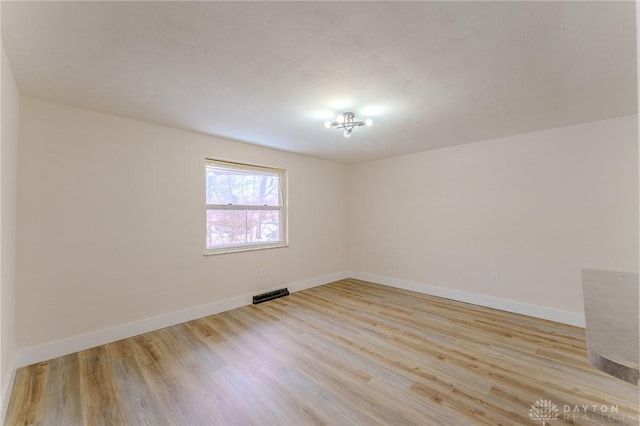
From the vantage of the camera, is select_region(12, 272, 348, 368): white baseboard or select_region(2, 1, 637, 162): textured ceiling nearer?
select_region(2, 1, 637, 162): textured ceiling

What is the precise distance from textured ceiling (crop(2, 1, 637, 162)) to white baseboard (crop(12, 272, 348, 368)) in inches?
83.0

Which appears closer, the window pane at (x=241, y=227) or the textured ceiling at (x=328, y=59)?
the textured ceiling at (x=328, y=59)

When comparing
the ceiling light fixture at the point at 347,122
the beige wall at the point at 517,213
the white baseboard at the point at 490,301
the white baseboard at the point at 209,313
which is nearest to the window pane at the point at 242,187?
the white baseboard at the point at 209,313

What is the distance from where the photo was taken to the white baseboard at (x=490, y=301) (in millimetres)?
2955

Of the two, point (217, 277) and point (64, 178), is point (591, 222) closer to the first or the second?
point (217, 277)

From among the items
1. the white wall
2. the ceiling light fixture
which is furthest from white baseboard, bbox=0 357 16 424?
the ceiling light fixture

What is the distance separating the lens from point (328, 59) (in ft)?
5.49

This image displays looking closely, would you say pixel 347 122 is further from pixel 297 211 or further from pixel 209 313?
pixel 209 313

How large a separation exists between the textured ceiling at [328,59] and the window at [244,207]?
986 mm

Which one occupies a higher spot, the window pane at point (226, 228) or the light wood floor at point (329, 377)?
the window pane at point (226, 228)

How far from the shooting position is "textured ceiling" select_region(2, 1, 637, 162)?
1298mm

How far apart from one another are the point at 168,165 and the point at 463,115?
3.20 m

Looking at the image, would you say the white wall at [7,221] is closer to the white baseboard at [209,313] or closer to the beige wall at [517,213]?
the white baseboard at [209,313]

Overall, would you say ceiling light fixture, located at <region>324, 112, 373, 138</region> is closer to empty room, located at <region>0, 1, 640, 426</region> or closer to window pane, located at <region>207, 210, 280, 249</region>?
empty room, located at <region>0, 1, 640, 426</region>
